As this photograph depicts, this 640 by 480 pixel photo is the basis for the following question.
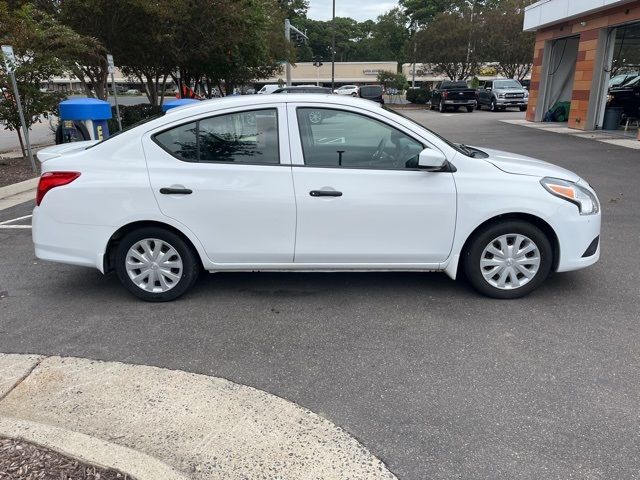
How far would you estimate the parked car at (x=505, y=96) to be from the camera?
32.1 meters

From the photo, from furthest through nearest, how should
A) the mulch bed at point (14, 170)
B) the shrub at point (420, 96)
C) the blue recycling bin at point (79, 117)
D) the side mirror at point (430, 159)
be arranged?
the shrub at point (420, 96) < the mulch bed at point (14, 170) < the blue recycling bin at point (79, 117) < the side mirror at point (430, 159)

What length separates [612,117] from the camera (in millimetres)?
17828

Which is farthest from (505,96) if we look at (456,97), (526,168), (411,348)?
(411,348)

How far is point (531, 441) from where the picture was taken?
2.72 metres

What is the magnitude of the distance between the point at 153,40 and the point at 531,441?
16658 millimetres

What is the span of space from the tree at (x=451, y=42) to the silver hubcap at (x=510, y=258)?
4408cm

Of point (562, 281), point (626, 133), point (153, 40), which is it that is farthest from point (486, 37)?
point (562, 281)

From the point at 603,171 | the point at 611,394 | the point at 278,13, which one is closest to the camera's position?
the point at 611,394

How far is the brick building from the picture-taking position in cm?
1653

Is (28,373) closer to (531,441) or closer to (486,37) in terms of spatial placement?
(531,441)

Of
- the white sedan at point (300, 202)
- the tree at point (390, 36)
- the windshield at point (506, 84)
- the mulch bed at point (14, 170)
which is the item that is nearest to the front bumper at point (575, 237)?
the white sedan at point (300, 202)

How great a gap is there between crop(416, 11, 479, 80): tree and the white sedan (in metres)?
43.9

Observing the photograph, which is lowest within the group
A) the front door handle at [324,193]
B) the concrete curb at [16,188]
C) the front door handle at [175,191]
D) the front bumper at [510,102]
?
the concrete curb at [16,188]

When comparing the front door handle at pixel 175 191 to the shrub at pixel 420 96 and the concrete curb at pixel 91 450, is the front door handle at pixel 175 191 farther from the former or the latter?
the shrub at pixel 420 96
